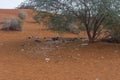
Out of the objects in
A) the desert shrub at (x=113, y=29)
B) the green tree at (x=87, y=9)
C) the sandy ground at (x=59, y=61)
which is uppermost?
the green tree at (x=87, y=9)

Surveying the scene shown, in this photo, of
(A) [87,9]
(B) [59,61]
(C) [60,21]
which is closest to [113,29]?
(A) [87,9]

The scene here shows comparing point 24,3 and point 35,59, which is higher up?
point 24,3

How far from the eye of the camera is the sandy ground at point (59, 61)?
12094 mm

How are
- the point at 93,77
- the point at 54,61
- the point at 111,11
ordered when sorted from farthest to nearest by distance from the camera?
the point at 111,11
the point at 54,61
the point at 93,77

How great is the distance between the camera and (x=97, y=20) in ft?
56.8

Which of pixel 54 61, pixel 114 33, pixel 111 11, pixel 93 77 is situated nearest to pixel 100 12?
pixel 111 11

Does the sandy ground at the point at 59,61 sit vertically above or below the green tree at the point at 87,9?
below

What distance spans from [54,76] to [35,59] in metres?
2.85

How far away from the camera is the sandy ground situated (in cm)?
1209

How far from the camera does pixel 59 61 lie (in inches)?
560

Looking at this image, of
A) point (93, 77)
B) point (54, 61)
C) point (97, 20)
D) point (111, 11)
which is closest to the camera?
point (93, 77)

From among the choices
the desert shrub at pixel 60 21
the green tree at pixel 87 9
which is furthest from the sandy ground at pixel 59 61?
the green tree at pixel 87 9

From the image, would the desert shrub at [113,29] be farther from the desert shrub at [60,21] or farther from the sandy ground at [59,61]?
the desert shrub at [60,21]

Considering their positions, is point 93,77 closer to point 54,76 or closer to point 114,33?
point 54,76
